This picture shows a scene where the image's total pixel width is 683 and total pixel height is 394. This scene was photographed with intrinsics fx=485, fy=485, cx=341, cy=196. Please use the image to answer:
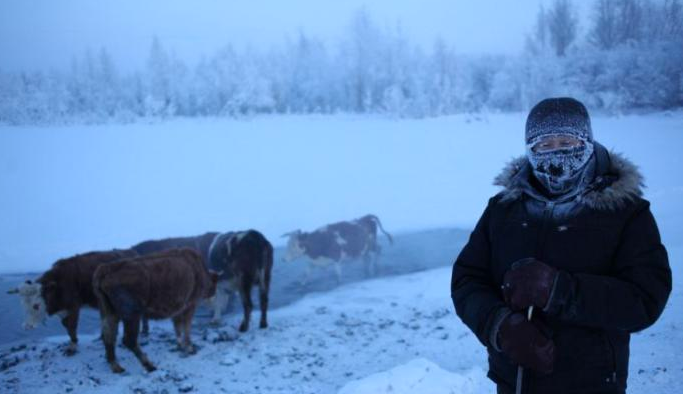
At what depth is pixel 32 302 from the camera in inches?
213

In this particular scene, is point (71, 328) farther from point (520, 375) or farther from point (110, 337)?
point (520, 375)

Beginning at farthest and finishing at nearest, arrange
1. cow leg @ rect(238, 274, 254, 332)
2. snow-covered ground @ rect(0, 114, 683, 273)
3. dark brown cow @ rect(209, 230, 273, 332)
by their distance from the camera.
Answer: snow-covered ground @ rect(0, 114, 683, 273)
dark brown cow @ rect(209, 230, 273, 332)
cow leg @ rect(238, 274, 254, 332)

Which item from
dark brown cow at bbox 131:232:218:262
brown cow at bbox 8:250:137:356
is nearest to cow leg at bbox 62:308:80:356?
brown cow at bbox 8:250:137:356

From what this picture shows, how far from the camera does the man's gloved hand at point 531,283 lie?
1.63m

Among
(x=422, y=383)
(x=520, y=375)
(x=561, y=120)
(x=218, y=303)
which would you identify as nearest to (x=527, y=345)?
(x=520, y=375)

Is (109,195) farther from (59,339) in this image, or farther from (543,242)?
(543,242)

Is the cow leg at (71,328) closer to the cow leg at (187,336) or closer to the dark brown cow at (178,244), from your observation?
the cow leg at (187,336)

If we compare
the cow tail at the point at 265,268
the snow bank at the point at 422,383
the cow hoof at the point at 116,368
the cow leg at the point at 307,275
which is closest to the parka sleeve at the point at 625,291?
the snow bank at the point at 422,383

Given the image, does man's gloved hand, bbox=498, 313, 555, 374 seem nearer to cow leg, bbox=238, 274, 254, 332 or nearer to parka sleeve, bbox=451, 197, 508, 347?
parka sleeve, bbox=451, 197, 508, 347

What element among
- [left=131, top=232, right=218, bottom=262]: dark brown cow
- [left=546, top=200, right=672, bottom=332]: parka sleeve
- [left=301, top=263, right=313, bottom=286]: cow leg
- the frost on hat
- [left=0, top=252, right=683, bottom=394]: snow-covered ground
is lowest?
[left=301, top=263, right=313, bottom=286]: cow leg

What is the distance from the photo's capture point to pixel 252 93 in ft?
52.5

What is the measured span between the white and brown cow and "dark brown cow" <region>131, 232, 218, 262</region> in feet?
4.61

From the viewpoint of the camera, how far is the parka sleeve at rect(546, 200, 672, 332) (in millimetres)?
1604

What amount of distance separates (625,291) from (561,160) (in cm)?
52
